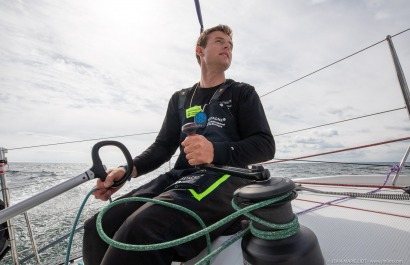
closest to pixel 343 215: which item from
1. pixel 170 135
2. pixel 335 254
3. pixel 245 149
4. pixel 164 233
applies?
pixel 335 254

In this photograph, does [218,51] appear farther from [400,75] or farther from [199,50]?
[400,75]

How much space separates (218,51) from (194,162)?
3.74 ft

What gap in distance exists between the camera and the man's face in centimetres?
178

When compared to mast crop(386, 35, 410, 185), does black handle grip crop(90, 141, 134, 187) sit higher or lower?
lower

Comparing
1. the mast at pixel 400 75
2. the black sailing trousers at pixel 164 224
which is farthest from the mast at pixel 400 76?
the black sailing trousers at pixel 164 224

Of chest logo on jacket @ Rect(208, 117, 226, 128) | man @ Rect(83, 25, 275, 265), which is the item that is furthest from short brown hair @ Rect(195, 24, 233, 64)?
chest logo on jacket @ Rect(208, 117, 226, 128)

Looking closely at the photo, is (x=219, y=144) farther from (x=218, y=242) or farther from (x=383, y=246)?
(x=383, y=246)

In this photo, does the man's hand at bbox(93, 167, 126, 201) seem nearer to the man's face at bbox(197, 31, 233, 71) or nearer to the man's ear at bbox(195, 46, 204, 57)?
the man's face at bbox(197, 31, 233, 71)

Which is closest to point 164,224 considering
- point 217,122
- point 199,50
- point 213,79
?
point 217,122

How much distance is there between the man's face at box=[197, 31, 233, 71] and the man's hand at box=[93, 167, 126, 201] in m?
1.03

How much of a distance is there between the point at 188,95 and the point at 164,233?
1.16m

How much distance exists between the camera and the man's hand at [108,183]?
1222 millimetres

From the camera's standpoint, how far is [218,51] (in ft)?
5.92

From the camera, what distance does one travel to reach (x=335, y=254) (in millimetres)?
878
